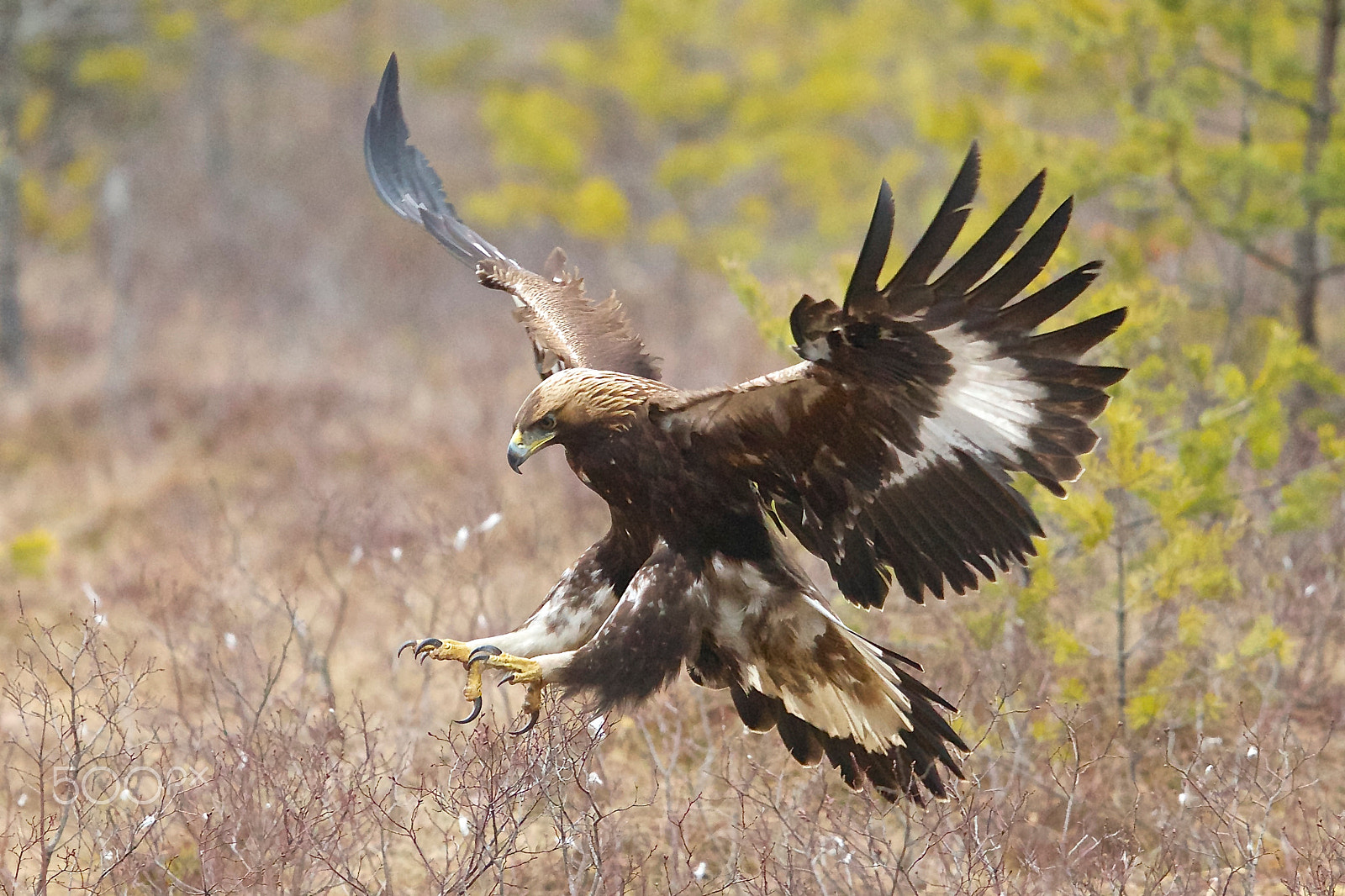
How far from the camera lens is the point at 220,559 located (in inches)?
245

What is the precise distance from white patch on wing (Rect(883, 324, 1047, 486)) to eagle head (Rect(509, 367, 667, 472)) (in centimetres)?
69

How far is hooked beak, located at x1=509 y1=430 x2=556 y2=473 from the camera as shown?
3.15 meters

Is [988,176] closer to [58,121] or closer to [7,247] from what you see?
[7,247]

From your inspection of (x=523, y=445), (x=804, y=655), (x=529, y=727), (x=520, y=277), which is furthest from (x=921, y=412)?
(x=520, y=277)

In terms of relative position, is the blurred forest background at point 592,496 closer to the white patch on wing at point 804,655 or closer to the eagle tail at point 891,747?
the eagle tail at point 891,747

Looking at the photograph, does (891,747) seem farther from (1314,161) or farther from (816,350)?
(1314,161)

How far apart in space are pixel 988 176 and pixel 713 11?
6.76m

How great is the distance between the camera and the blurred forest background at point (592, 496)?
347cm

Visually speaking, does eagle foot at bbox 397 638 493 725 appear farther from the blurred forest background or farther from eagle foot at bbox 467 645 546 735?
the blurred forest background

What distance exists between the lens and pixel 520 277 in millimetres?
4172

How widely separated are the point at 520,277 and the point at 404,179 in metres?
0.76

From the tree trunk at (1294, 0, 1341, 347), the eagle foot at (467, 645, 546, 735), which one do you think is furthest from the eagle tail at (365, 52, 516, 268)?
the tree trunk at (1294, 0, 1341, 347)

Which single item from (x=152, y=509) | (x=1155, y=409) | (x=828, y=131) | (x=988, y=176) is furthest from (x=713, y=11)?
(x=1155, y=409)

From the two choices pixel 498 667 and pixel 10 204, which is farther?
pixel 10 204
